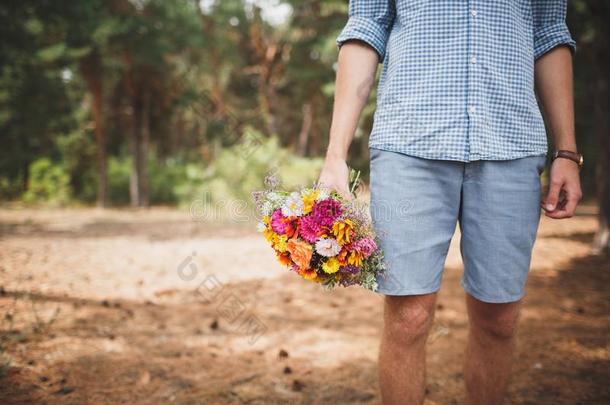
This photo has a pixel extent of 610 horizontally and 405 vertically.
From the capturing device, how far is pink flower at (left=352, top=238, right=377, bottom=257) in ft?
4.17

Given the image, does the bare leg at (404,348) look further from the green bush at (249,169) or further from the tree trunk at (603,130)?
the green bush at (249,169)

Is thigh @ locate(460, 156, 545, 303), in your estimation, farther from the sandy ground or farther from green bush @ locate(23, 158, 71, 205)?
green bush @ locate(23, 158, 71, 205)

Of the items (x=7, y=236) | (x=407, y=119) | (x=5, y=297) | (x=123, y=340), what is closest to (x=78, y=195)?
(x=7, y=236)

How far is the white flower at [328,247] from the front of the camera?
1.25m

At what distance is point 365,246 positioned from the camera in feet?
4.21

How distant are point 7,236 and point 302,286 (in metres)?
5.58

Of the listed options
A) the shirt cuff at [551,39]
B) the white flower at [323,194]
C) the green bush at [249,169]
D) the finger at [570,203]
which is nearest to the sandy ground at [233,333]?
the finger at [570,203]

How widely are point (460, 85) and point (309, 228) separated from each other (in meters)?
0.74

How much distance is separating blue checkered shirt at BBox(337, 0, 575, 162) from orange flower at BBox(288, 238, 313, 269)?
1.61 ft

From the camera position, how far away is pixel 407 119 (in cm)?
140

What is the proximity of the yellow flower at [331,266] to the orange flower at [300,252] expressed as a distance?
6 cm

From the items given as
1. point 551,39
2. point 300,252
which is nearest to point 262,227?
point 300,252

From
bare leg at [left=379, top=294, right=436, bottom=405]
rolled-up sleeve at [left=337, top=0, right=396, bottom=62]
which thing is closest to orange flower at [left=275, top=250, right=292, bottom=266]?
bare leg at [left=379, top=294, right=436, bottom=405]

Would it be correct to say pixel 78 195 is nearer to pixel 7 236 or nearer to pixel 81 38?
pixel 81 38
